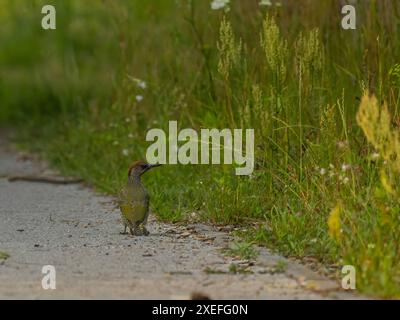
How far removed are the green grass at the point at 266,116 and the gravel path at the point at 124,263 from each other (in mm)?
280

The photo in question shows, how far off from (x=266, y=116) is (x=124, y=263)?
72.0 inches

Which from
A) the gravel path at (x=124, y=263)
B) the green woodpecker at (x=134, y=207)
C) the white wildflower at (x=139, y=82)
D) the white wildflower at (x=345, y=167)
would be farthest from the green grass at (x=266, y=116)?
the green woodpecker at (x=134, y=207)

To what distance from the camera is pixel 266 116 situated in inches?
320

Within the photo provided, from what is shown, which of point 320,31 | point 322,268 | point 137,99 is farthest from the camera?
point 137,99

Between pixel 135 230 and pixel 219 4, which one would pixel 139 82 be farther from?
pixel 135 230

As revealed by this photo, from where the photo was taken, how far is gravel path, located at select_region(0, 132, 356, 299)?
6039 millimetres

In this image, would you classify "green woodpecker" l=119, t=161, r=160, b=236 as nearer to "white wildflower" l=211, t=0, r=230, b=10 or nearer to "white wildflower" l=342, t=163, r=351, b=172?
"white wildflower" l=342, t=163, r=351, b=172

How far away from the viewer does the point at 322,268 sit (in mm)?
6543

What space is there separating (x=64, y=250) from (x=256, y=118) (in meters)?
1.91

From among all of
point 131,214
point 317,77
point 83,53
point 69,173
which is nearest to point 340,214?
point 131,214

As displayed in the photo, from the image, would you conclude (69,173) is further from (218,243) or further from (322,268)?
(322,268)

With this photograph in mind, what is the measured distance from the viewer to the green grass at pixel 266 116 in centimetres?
700

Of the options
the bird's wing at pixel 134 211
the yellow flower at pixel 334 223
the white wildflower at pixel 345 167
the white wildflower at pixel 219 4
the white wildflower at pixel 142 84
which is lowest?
the bird's wing at pixel 134 211

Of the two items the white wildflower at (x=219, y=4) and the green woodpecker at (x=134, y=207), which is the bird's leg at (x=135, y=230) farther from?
the white wildflower at (x=219, y=4)
